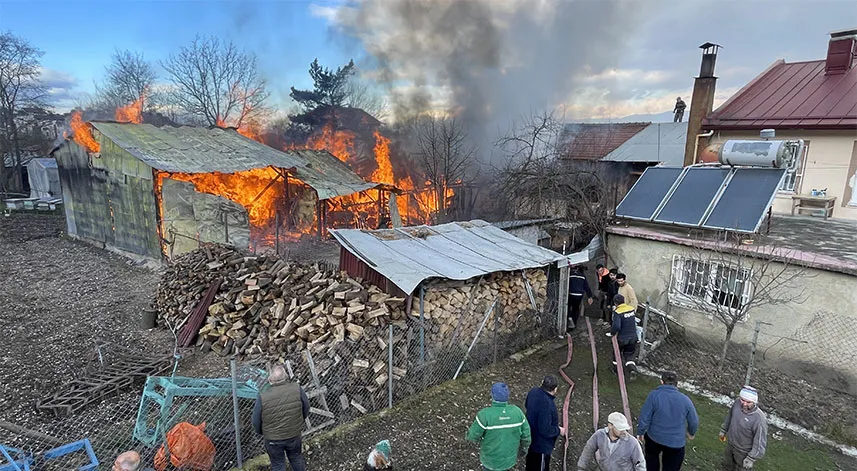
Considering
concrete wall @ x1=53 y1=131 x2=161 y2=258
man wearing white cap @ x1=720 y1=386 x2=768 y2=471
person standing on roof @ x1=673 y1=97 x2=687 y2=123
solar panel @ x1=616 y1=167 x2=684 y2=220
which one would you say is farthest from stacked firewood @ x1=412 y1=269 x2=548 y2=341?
person standing on roof @ x1=673 y1=97 x2=687 y2=123

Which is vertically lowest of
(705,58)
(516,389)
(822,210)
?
(516,389)

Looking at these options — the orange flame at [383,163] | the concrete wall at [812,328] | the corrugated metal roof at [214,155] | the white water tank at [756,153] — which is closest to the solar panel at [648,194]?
the white water tank at [756,153]

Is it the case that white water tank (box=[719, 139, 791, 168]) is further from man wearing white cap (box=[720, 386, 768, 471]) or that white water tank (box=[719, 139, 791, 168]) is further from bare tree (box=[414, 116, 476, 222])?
bare tree (box=[414, 116, 476, 222])

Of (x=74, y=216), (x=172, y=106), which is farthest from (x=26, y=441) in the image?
(x=172, y=106)

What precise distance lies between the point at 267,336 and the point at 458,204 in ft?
41.8

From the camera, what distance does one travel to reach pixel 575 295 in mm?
10000

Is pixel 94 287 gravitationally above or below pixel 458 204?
below

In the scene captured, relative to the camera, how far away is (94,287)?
1318 centimetres

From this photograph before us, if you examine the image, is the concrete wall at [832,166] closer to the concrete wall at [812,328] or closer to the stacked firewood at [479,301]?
the concrete wall at [812,328]

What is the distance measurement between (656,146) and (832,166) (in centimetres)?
729

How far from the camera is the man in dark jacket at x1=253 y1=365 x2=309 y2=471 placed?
4.62 metres

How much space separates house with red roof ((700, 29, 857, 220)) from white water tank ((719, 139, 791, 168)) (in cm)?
311

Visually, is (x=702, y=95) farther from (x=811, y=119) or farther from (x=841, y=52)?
(x=841, y=52)

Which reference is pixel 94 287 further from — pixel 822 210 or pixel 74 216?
pixel 822 210
